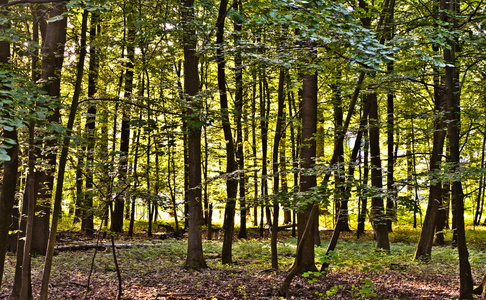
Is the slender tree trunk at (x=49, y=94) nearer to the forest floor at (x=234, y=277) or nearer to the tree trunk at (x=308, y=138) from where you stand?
the forest floor at (x=234, y=277)

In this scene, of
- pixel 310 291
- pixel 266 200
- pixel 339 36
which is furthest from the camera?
pixel 310 291

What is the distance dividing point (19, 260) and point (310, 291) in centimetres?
523

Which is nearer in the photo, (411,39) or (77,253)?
(411,39)

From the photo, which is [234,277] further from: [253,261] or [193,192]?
[253,261]

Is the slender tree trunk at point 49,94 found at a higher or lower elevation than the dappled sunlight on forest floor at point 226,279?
higher

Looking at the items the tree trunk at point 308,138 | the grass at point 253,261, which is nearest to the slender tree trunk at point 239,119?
the tree trunk at point 308,138

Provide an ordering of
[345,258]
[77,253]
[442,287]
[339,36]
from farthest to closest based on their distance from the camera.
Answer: [345,258]
[77,253]
[442,287]
[339,36]

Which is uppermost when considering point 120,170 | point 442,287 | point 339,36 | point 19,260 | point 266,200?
point 339,36

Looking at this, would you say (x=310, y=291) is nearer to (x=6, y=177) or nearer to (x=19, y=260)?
(x=19, y=260)

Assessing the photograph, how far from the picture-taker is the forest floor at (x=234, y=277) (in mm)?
6902

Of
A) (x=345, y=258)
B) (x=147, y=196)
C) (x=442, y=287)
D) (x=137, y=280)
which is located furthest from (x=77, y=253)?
(x=442, y=287)

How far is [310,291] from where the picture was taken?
24.2 ft

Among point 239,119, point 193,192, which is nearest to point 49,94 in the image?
point 193,192

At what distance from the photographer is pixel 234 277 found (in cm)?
831
